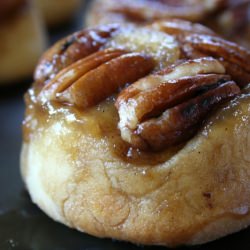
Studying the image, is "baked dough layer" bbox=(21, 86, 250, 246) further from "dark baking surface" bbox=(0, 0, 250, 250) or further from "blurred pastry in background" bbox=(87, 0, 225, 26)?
"blurred pastry in background" bbox=(87, 0, 225, 26)

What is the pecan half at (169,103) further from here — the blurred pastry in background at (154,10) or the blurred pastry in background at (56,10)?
the blurred pastry in background at (56,10)

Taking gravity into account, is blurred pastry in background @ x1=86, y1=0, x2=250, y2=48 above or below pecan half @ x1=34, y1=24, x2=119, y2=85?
below

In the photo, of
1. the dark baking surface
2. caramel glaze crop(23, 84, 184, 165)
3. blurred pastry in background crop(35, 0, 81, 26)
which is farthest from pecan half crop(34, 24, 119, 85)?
blurred pastry in background crop(35, 0, 81, 26)

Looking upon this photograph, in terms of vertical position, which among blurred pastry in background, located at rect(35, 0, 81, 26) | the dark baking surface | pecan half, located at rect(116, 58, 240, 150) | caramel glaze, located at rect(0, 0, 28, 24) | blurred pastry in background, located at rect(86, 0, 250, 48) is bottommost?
the dark baking surface

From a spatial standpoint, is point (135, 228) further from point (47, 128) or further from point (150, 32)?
point (150, 32)

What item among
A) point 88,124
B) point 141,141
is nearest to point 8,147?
point 88,124

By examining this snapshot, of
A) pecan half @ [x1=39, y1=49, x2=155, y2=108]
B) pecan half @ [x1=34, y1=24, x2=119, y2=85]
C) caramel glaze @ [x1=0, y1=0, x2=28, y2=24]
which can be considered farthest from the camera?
caramel glaze @ [x1=0, y1=0, x2=28, y2=24]

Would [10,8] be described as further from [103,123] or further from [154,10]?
[103,123]
